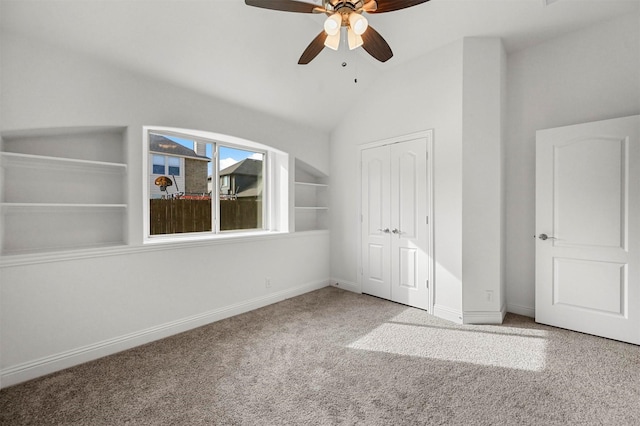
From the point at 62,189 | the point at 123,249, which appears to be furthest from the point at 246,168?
the point at 62,189

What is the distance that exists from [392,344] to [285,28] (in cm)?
331

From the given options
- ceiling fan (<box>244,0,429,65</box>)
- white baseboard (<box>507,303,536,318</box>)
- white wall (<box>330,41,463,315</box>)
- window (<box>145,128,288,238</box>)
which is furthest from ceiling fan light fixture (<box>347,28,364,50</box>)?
white baseboard (<box>507,303,536,318</box>)

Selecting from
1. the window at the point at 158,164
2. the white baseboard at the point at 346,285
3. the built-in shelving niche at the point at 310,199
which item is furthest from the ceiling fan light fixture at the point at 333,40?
the white baseboard at the point at 346,285

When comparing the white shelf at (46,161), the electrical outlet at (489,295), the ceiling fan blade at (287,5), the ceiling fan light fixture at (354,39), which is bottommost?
the electrical outlet at (489,295)

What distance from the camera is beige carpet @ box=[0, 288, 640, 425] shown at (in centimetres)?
178

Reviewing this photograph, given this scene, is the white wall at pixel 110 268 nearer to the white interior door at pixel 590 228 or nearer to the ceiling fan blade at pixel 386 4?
the ceiling fan blade at pixel 386 4

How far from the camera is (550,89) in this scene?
3246mm

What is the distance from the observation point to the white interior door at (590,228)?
2691 mm

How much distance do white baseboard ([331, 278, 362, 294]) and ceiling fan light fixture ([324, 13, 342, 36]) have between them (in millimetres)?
3425

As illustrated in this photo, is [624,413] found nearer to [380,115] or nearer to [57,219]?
[380,115]

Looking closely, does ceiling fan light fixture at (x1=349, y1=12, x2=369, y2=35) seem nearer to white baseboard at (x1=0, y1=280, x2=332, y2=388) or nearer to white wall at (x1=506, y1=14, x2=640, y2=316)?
white wall at (x1=506, y1=14, x2=640, y2=316)

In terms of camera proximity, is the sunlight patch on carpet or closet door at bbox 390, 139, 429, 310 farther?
closet door at bbox 390, 139, 429, 310

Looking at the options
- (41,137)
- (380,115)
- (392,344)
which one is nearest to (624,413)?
(392,344)

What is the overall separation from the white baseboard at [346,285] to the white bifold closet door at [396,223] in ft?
0.40
